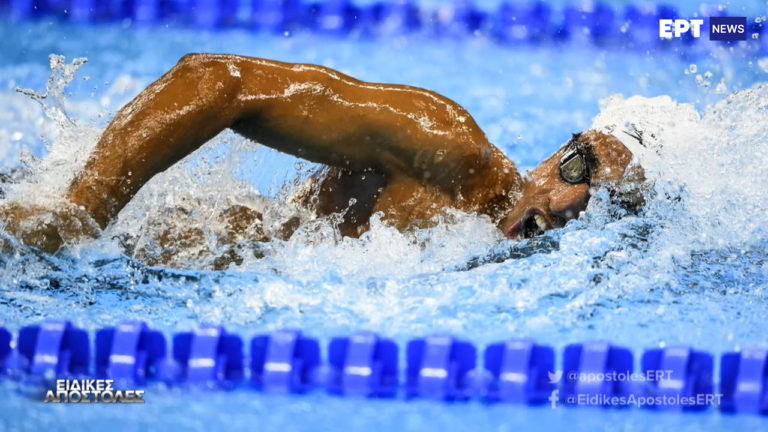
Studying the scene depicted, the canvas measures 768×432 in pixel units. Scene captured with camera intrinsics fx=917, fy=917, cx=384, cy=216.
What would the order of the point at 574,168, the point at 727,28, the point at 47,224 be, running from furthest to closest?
1. the point at 727,28
2. the point at 574,168
3. the point at 47,224

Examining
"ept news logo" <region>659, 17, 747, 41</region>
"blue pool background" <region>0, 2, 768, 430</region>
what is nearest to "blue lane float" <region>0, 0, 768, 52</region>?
A: "ept news logo" <region>659, 17, 747, 41</region>

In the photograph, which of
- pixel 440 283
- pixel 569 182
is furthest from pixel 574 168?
pixel 440 283

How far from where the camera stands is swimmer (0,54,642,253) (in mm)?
1592

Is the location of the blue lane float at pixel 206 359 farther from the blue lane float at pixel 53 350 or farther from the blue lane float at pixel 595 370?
the blue lane float at pixel 595 370

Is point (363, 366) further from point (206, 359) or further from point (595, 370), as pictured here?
point (595, 370)

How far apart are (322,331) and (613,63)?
2.28 meters

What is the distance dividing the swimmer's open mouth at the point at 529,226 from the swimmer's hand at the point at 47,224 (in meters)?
0.86

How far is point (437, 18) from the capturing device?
12.3ft

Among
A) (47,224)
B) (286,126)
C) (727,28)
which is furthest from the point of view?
(727,28)

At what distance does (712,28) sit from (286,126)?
8.70 ft

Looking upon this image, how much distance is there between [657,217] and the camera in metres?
2.07

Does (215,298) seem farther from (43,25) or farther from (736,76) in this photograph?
(736,76)

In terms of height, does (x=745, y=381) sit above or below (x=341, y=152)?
below

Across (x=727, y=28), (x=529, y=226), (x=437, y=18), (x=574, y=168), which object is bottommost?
(x=529, y=226)
